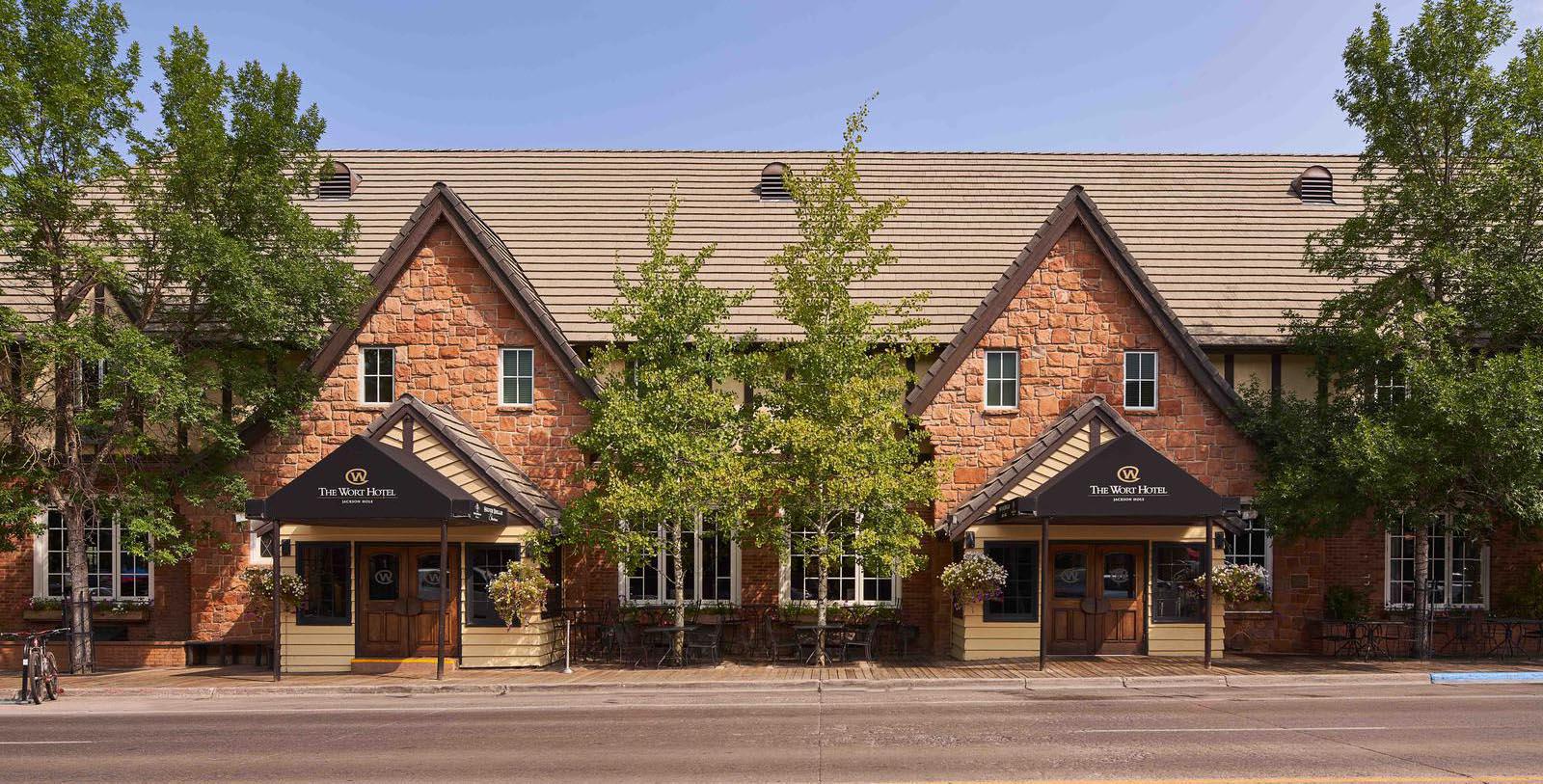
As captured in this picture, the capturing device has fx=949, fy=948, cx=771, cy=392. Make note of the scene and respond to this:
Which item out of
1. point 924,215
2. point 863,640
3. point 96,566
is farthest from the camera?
point 924,215

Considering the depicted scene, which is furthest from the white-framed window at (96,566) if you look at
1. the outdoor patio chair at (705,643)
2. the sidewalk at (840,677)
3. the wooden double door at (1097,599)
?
the wooden double door at (1097,599)

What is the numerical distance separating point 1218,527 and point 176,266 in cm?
1984

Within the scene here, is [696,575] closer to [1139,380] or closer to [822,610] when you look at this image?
→ [822,610]

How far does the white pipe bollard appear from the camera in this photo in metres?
17.2

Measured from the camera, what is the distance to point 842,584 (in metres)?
20.0

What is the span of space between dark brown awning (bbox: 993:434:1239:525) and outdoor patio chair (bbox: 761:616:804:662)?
219 inches

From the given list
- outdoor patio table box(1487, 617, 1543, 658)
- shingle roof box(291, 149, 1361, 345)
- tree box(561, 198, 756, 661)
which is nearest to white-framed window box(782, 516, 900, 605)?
tree box(561, 198, 756, 661)

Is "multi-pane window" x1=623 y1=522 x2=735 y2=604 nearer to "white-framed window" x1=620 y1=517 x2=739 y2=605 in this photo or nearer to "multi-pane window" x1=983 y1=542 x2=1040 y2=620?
"white-framed window" x1=620 y1=517 x2=739 y2=605

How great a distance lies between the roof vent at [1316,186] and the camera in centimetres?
2527

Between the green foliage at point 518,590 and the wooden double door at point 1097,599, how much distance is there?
987cm

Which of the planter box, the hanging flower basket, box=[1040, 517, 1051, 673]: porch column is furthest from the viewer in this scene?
the planter box

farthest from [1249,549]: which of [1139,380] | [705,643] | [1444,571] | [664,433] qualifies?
[664,433]

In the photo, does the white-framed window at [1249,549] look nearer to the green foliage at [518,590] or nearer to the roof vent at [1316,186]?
the roof vent at [1316,186]

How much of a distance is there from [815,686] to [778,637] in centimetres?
361
